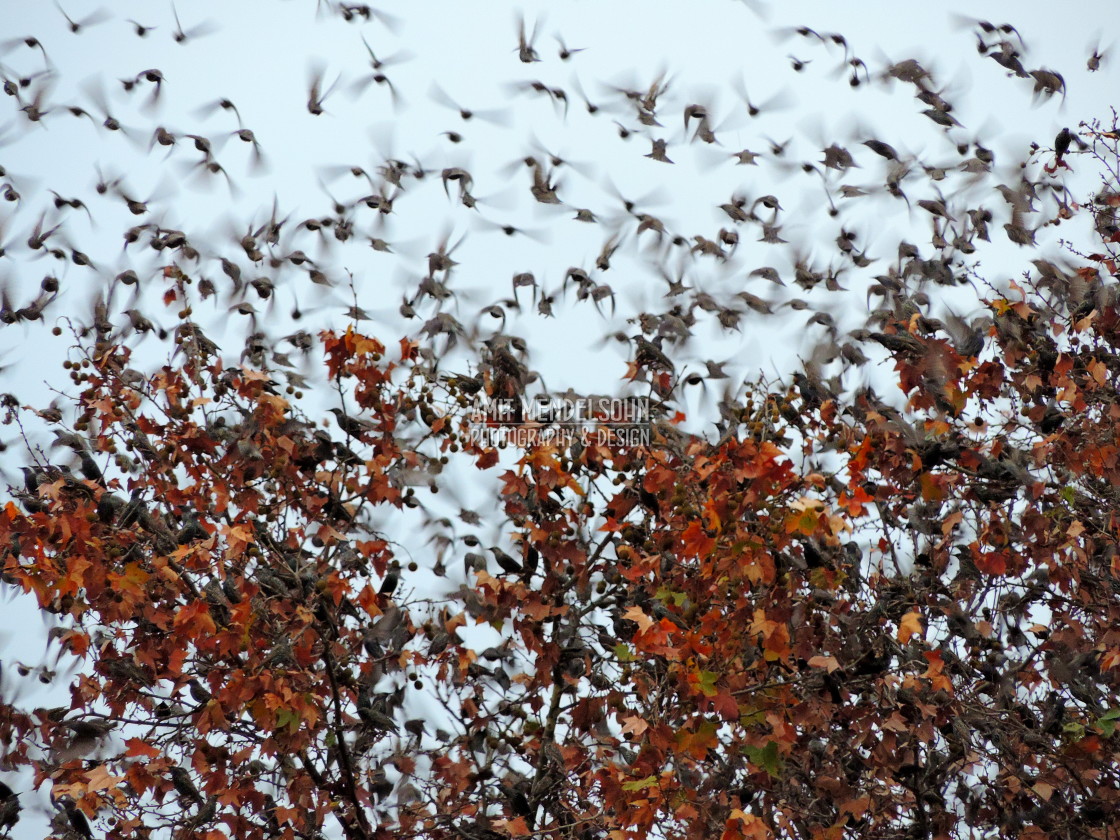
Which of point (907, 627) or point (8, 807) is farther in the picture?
point (8, 807)

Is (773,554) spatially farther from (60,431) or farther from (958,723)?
(60,431)

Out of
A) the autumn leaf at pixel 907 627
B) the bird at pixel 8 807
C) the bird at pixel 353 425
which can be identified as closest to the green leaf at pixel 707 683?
the autumn leaf at pixel 907 627

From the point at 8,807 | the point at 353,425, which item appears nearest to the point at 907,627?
the point at 353,425

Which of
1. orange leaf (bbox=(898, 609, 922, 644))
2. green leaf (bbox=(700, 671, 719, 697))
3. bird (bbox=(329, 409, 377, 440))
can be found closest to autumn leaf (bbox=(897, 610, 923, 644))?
orange leaf (bbox=(898, 609, 922, 644))

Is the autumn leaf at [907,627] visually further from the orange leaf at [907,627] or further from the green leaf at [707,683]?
the green leaf at [707,683]

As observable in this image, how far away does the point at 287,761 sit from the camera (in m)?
6.04

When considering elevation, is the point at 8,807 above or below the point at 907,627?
below

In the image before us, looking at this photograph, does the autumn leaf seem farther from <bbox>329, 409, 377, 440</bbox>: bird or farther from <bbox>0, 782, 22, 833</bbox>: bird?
<bbox>0, 782, 22, 833</bbox>: bird

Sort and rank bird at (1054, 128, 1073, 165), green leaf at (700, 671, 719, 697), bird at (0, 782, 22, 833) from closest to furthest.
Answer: green leaf at (700, 671, 719, 697) → bird at (0, 782, 22, 833) → bird at (1054, 128, 1073, 165)

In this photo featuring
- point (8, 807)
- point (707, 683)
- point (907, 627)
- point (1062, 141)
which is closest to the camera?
point (707, 683)

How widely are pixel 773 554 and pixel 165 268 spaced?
11.6 feet

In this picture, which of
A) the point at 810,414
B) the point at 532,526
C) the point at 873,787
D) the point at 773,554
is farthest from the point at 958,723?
the point at 532,526

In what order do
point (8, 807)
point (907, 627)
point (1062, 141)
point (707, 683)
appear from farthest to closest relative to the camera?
point (1062, 141), point (8, 807), point (907, 627), point (707, 683)

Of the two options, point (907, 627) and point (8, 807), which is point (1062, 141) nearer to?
point (907, 627)
